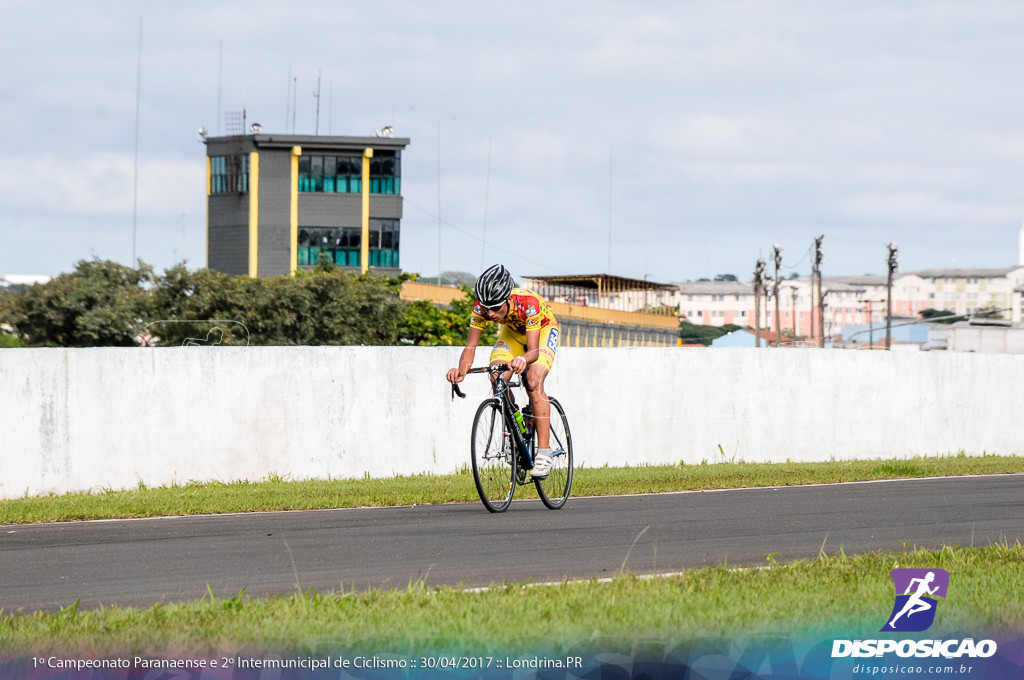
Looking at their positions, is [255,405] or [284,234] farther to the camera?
[284,234]

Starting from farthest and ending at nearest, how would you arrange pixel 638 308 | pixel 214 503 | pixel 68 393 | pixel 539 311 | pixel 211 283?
pixel 638 308
pixel 211 283
pixel 68 393
pixel 214 503
pixel 539 311

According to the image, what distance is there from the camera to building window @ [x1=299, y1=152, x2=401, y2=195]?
86938 millimetres

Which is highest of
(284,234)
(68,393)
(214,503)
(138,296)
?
(284,234)

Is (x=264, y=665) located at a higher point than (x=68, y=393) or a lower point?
lower

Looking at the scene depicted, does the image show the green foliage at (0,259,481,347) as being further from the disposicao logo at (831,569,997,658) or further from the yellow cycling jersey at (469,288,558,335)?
the disposicao logo at (831,569,997,658)

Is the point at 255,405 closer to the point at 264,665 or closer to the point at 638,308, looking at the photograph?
the point at 264,665

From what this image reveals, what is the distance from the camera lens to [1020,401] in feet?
67.9

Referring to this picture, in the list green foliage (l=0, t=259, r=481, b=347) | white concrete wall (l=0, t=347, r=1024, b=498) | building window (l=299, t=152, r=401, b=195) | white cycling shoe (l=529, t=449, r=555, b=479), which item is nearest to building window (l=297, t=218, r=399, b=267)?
building window (l=299, t=152, r=401, b=195)

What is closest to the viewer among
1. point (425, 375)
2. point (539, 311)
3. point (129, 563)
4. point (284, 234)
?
point (129, 563)

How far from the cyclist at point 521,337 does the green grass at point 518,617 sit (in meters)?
3.13

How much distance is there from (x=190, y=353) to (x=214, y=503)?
137 inches

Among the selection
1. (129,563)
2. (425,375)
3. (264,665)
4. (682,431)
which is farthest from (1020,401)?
(264,665)

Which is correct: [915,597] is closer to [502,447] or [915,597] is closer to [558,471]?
[502,447]

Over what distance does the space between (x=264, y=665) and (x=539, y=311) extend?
17.6 feet
